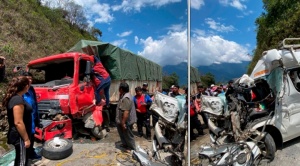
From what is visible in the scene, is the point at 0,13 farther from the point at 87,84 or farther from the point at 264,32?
the point at 264,32

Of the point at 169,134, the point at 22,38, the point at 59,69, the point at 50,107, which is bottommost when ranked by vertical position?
the point at 169,134

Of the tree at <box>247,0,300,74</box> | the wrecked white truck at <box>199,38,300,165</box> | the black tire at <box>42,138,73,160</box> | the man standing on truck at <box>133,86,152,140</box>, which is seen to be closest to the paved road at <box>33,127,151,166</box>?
the black tire at <box>42,138,73,160</box>

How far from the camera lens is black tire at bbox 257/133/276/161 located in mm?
4449

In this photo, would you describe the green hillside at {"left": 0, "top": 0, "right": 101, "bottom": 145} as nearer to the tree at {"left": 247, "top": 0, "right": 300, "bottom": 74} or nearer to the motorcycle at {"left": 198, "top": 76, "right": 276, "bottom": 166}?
the motorcycle at {"left": 198, "top": 76, "right": 276, "bottom": 166}

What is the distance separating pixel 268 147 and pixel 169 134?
1.84m

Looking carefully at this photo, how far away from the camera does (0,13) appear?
1280cm

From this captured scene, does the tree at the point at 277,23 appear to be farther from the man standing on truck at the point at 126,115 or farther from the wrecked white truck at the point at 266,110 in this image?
the man standing on truck at the point at 126,115

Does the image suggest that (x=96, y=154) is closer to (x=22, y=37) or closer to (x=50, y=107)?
(x=50, y=107)

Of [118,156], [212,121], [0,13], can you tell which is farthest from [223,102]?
[0,13]

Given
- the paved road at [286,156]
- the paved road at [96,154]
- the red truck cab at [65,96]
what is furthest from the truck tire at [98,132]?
the paved road at [286,156]

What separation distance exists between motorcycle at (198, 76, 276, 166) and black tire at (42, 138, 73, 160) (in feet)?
9.39

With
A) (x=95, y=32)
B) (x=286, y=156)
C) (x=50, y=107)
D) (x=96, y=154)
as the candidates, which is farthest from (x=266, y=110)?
(x=95, y=32)

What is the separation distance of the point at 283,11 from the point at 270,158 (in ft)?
44.9

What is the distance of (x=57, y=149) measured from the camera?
513 centimetres
